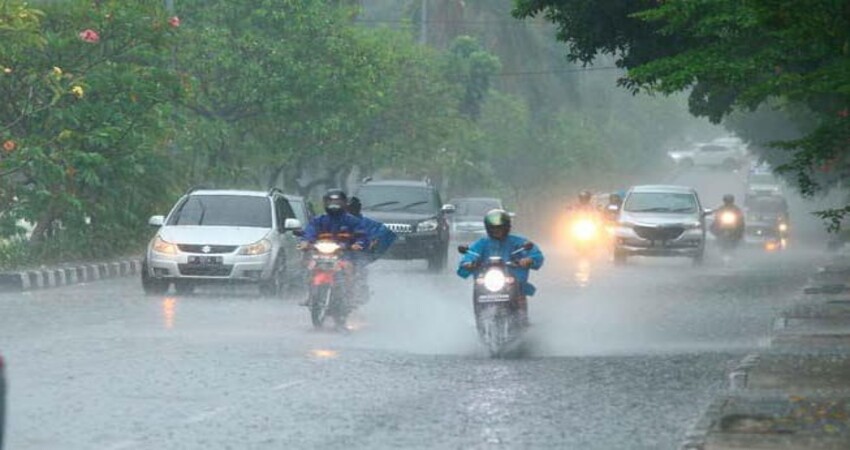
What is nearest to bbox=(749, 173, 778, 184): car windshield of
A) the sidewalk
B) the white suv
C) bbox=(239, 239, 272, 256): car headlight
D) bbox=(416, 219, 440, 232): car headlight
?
bbox=(416, 219, 440, 232): car headlight

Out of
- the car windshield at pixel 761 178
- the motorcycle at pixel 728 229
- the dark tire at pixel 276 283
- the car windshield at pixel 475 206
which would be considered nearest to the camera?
the dark tire at pixel 276 283

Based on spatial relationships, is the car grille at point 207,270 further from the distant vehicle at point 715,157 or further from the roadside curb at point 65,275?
the distant vehicle at point 715,157

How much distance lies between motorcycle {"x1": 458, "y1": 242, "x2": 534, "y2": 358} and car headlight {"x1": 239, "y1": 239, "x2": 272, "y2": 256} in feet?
31.6

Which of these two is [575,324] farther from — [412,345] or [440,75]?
[440,75]

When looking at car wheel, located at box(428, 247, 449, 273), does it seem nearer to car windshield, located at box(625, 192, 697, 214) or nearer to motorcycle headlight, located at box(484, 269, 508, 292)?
car windshield, located at box(625, 192, 697, 214)

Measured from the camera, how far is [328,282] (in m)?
22.4

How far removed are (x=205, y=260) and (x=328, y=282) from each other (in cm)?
596

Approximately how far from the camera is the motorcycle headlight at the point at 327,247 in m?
22.5

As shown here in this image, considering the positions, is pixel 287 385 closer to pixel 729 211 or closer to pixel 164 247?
pixel 164 247

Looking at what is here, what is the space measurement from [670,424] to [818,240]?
54251 mm

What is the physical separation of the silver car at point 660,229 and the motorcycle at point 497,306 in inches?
944

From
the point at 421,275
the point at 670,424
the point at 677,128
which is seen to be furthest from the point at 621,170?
the point at 670,424

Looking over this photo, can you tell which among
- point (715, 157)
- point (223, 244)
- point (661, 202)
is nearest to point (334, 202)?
point (223, 244)

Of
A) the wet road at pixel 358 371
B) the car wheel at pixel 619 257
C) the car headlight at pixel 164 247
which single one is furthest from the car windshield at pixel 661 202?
the car headlight at pixel 164 247
